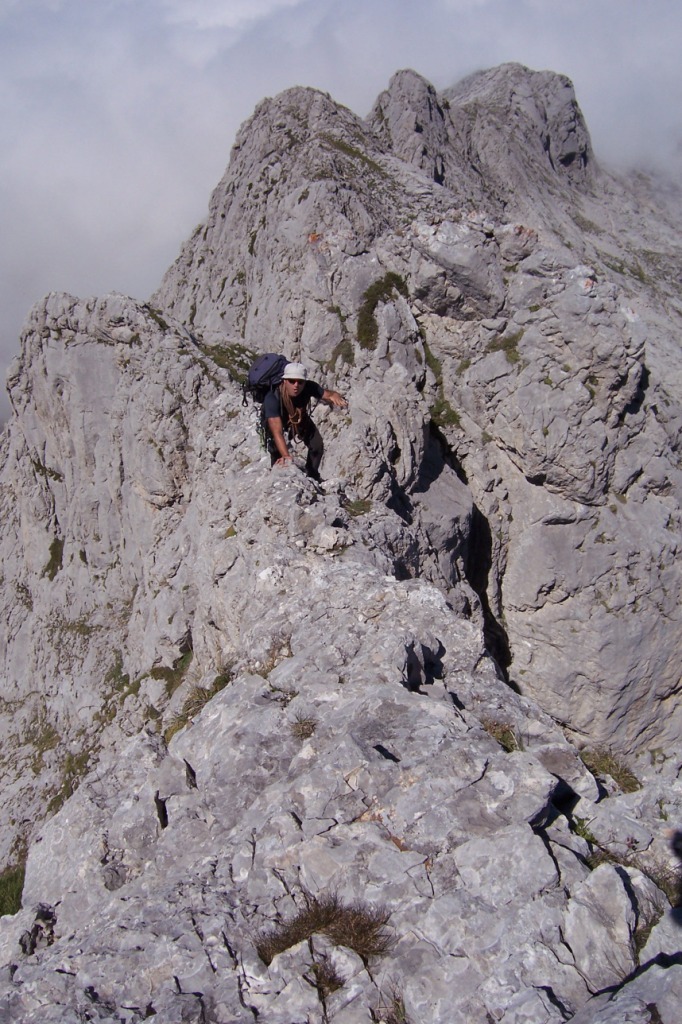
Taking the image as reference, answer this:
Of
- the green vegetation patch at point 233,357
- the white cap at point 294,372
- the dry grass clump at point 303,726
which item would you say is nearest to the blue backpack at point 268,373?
the white cap at point 294,372

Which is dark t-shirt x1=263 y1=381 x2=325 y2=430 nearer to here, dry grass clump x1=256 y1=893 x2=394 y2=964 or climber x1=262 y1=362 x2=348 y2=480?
climber x1=262 y1=362 x2=348 y2=480

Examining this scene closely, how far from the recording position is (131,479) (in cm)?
2075

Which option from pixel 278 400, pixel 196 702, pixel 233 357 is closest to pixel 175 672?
pixel 196 702

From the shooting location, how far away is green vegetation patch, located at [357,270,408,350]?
19.7 metres

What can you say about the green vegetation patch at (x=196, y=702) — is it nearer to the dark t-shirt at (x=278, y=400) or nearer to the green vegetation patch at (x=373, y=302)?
the dark t-shirt at (x=278, y=400)

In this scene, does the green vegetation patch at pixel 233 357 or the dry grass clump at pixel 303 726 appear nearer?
the dry grass clump at pixel 303 726

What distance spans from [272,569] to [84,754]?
1131 cm

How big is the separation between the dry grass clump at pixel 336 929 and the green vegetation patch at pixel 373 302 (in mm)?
16212

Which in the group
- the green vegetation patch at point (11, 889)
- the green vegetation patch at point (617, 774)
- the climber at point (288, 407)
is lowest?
the green vegetation patch at point (11, 889)

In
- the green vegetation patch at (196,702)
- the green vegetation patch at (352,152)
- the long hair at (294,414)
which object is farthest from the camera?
the green vegetation patch at (352,152)

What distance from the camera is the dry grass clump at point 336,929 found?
5.17 meters

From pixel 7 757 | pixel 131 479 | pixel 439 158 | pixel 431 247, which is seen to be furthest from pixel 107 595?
pixel 439 158

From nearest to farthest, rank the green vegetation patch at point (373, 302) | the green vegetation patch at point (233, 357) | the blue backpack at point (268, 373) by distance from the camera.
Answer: the blue backpack at point (268, 373) → the green vegetation patch at point (373, 302) → the green vegetation patch at point (233, 357)

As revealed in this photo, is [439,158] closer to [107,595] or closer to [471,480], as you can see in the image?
[471,480]
